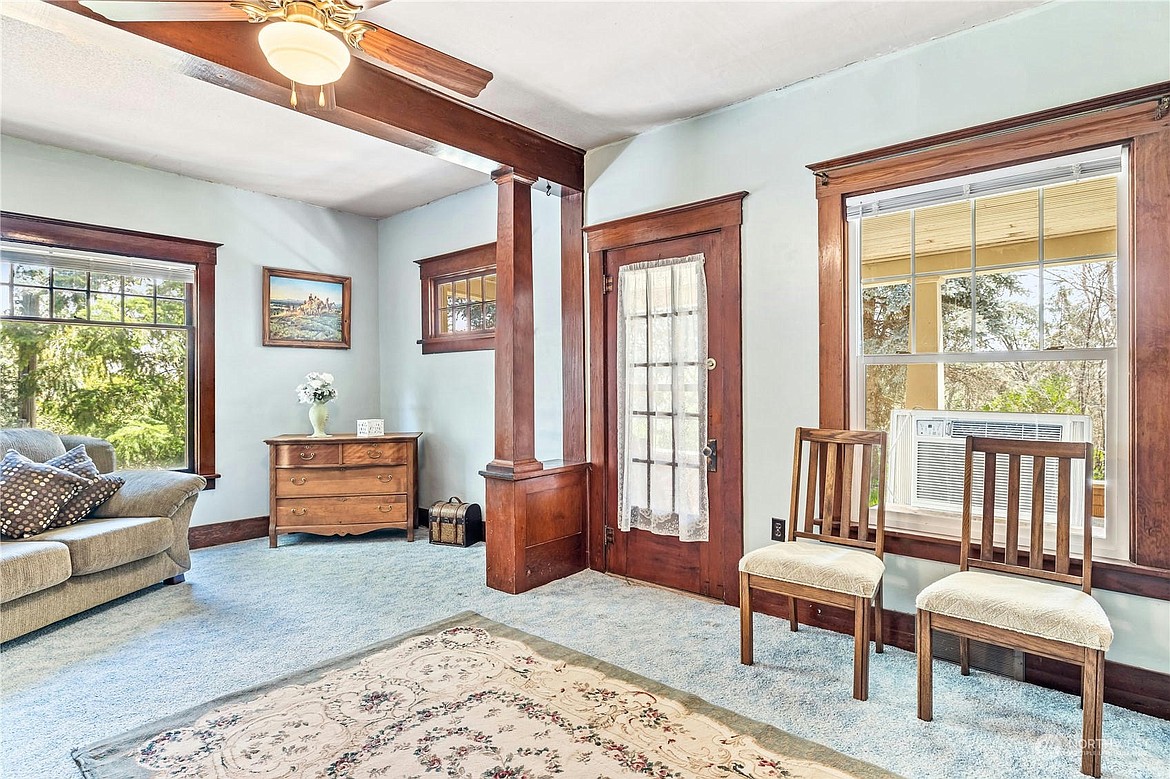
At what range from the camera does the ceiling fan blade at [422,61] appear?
83.0 inches

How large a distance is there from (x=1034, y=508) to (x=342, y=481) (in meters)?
4.31

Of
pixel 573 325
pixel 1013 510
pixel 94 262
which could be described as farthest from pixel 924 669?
pixel 94 262

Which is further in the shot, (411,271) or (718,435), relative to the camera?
(411,271)

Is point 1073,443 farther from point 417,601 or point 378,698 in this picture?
point 417,601

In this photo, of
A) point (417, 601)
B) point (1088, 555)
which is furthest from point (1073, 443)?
point (417, 601)

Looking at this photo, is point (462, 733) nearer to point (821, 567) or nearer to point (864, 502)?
point (821, 567)

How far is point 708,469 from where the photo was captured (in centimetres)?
350

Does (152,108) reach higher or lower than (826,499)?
higher

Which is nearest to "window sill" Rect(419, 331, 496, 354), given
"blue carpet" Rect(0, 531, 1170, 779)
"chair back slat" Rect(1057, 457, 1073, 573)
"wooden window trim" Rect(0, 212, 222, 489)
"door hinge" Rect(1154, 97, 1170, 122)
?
"wooden window trim" Rect(0, 212, 222, 489)

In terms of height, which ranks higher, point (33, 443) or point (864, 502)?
point (33, 443)

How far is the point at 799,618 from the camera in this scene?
3.14m

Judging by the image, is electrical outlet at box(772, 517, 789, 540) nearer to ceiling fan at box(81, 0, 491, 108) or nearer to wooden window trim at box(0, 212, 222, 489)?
ceiling fan at box(81, 0, 491, 108)

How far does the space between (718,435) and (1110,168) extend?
6.57ft

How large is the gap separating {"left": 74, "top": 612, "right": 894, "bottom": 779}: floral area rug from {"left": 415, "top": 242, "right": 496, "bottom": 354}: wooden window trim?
8.77ft
